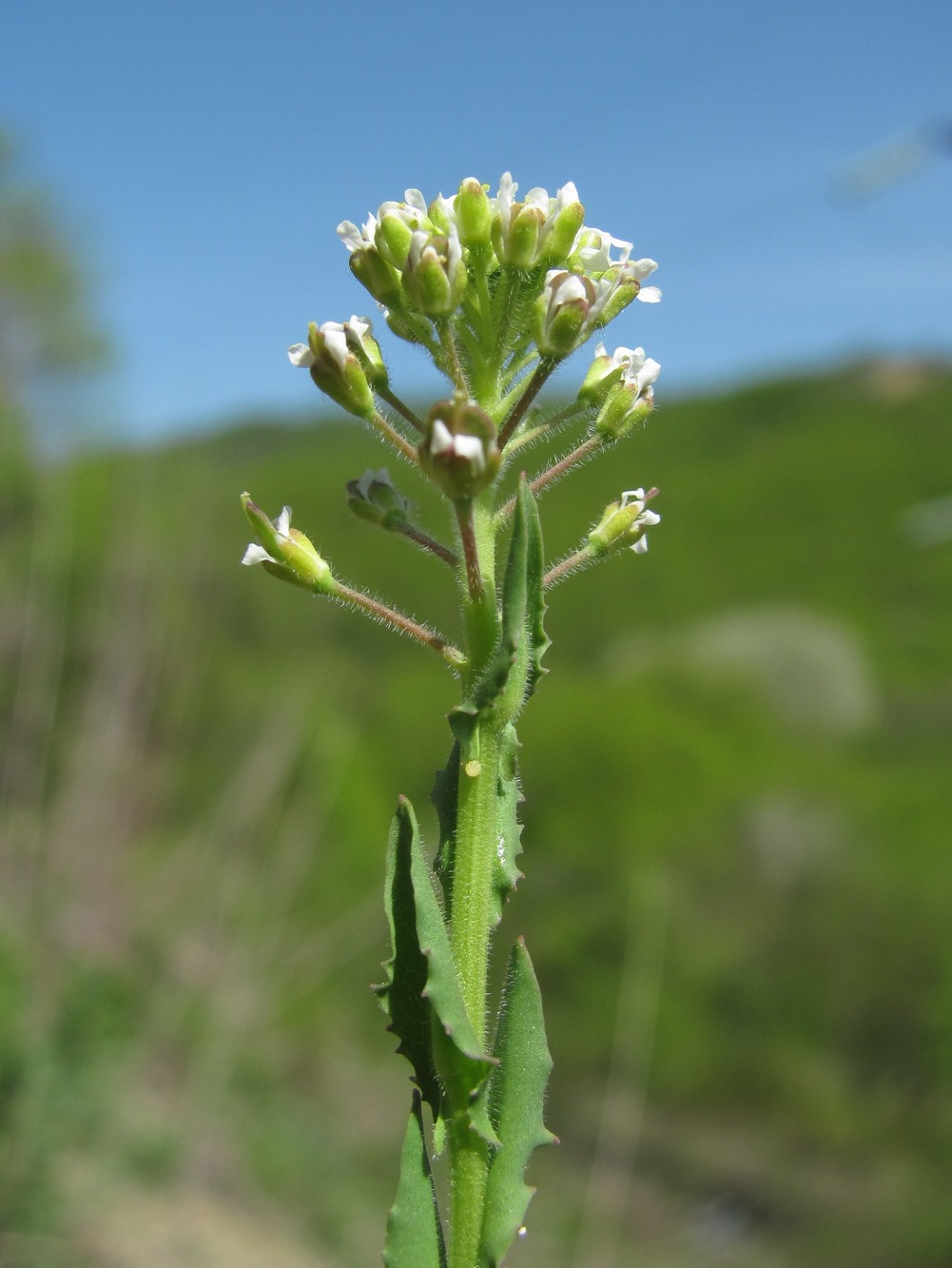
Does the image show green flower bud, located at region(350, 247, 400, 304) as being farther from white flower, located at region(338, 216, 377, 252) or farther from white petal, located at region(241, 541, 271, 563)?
white petal, located at region(241, 541, 271, 563)

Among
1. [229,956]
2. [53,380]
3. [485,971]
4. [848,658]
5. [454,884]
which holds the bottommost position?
[485,971]

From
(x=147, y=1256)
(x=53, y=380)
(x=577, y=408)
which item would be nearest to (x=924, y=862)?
(x=147, y=1256)

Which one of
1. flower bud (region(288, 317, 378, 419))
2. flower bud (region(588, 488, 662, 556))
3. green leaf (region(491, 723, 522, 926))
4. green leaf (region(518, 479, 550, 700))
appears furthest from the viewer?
flower bud (region(588, 488, 662, 556))

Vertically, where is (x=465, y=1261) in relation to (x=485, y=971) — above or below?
below

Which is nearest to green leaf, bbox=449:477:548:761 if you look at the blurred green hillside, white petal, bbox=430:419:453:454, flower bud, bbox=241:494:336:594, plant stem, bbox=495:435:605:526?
white petal, bbox=430:419:453:454

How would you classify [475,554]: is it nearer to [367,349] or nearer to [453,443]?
[453,443]

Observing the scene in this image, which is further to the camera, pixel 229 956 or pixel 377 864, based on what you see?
pixel 377 864

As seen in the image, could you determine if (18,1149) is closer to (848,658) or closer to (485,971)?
(485,971)
